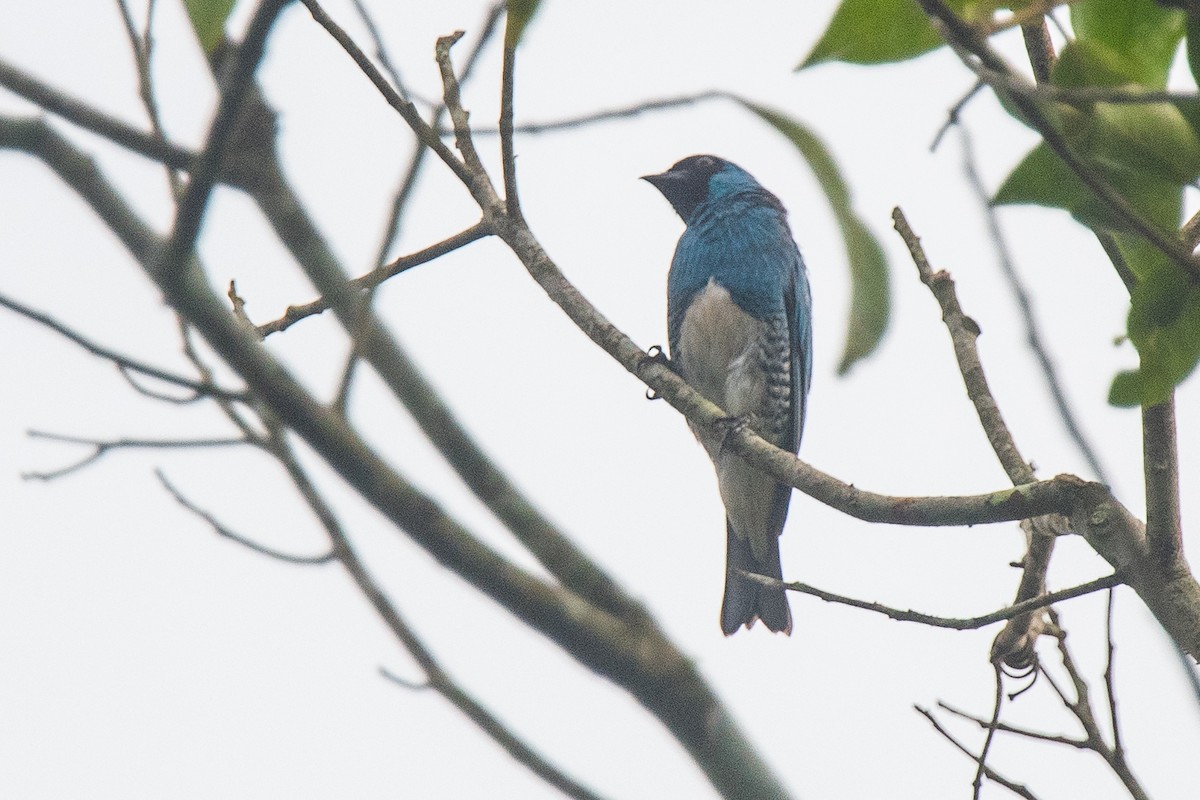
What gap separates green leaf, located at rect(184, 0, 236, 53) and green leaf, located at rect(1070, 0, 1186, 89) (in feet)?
3.24

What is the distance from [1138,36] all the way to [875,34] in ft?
0.82

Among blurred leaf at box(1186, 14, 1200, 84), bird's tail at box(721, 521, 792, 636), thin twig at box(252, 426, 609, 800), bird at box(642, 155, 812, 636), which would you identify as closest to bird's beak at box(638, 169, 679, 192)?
bird at box(642, 155, 812, 636)

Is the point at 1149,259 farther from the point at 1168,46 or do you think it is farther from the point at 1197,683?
the point at 1197,683

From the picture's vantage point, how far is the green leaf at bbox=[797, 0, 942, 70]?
4.45 feet

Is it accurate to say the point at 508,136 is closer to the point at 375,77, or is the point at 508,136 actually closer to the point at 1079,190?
the point at 375,77

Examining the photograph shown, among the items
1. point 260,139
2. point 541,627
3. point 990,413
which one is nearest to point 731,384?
point 990,413

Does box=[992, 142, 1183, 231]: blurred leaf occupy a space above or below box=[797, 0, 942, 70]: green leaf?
below

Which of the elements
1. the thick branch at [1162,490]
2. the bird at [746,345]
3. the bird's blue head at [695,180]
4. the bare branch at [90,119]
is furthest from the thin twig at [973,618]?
the bird's blue head at [695,180]

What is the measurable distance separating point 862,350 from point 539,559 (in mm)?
597

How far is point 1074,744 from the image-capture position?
2.72 metres

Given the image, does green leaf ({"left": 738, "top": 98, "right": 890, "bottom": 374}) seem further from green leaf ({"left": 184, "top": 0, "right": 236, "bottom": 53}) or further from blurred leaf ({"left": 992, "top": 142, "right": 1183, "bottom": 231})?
green leaf ({"left": 184, "top": 0, "right": 236, "bottom": 53})

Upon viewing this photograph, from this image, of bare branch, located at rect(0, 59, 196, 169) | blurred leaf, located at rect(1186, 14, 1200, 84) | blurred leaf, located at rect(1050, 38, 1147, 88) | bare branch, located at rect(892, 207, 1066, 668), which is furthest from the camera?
bare branch, located at rect(892, 207, 1066, 668)

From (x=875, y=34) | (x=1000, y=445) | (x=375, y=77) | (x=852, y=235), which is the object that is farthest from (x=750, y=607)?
(x=875, y=34)

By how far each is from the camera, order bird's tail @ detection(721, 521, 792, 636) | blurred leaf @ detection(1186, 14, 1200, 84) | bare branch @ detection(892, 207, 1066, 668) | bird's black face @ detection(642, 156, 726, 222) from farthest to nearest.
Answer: bird's black face @ detection(642, 156, 726, 222) → bird's tail @ detection(721, 521, 792, 636) → bare branch @ detection(892, 207, 1066, 668) → blurred leaf @ detection(1186, 14, 1200, 84)
